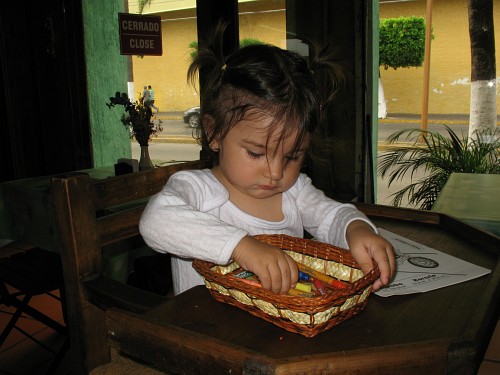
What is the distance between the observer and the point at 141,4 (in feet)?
12.0

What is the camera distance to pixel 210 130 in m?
1.11

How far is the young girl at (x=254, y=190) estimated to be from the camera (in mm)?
804

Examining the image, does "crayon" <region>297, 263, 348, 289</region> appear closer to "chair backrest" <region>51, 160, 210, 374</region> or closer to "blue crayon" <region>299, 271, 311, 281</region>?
"blue crayon" <region>299, 271, 311, 281</region>

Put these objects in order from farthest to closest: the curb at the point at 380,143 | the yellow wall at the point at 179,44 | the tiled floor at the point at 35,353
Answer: the curb at the point at 380,143, the yellow wall at the point at 179,44, the tiled floor at the point at 35,353

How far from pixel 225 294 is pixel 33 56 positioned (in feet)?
12.0

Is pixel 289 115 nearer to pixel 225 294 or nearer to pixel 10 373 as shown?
pixel 225 294

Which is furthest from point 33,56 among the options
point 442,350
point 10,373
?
point 442,350

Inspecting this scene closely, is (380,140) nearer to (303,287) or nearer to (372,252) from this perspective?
(372,252)

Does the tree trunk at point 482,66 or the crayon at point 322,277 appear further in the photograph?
the tree trunk at point 482,66

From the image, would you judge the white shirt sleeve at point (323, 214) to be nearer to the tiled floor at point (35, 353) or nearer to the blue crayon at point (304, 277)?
the blue crayon at point (304, 277)

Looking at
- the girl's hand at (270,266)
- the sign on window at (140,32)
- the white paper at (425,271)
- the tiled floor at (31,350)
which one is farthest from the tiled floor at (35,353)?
the sign on window at (140,32)

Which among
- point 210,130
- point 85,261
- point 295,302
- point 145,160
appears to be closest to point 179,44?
point 145,160

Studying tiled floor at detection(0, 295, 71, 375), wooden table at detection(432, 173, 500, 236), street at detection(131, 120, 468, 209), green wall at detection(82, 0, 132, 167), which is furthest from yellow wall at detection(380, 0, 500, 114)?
tiled floor at detection(0, 295, 71, 375)

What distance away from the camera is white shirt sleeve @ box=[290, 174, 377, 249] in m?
1.05
